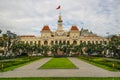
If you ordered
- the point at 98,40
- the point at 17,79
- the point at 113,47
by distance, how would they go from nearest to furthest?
the point at 17,79
the point at 113,47
the point at 98,40

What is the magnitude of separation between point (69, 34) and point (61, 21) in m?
10.1

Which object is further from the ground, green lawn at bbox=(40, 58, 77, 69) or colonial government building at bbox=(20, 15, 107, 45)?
colonial government building at bbox=(20, 15, 107, 45)

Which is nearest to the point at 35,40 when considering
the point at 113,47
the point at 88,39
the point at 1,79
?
the point at 88,39

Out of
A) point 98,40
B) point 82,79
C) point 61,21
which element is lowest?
point 82,79

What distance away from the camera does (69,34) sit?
158m

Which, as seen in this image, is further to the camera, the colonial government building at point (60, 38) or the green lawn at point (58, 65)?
the colonial government building at point (60, 38)

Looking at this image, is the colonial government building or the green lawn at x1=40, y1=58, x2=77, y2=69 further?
the colonial government building

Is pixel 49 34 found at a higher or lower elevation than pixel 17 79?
higher

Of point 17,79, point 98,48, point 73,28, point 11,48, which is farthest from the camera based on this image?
point 73,28

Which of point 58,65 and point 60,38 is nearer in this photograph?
point 58,65

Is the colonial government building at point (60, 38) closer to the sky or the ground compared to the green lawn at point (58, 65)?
closer to the sky

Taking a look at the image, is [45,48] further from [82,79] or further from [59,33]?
[82,79]

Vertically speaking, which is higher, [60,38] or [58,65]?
[60,38]

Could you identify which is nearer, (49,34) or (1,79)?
(1,79)
